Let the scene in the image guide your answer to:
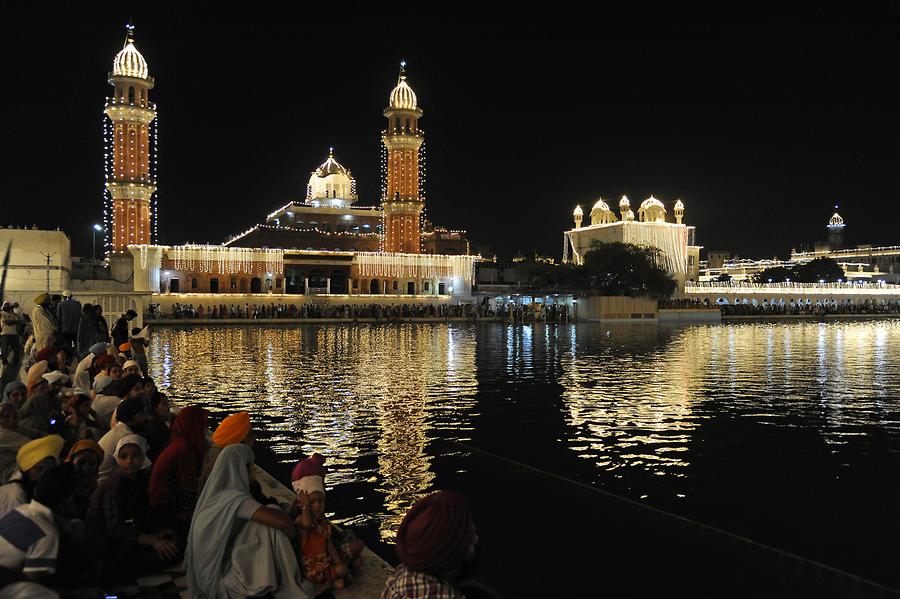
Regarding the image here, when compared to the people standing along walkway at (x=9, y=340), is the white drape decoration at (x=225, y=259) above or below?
above

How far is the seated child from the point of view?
183 inches

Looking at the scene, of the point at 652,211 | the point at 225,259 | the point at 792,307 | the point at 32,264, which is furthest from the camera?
the point at 652,211

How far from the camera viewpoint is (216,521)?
429 centimetres

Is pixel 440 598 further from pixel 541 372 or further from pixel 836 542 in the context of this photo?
pixel 541 372

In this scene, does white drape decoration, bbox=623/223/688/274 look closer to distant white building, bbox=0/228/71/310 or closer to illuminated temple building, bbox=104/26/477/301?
illuminated temple building, bbox=104/26/477/301

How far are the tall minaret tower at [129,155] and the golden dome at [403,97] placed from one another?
735 inches

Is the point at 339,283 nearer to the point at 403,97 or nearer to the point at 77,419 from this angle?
the point at 403,97

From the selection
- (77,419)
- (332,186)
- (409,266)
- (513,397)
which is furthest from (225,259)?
(77,419)

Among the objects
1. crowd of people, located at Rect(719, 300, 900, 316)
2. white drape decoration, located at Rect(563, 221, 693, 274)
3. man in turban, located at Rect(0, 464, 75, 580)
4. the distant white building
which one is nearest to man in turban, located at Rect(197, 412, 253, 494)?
man in turban, located at Rect(0, 464, 75, 580)

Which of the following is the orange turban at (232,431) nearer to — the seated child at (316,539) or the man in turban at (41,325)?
the seated child at (316,539)

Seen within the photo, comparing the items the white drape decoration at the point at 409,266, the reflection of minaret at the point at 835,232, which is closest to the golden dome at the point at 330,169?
the white drape decoration at the point at 409,266

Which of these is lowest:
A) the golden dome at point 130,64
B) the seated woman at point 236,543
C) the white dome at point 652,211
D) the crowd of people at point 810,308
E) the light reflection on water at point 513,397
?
the light reflection on water at point 513,397

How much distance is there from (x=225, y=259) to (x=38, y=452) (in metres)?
48.2

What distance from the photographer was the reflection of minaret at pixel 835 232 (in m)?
161
